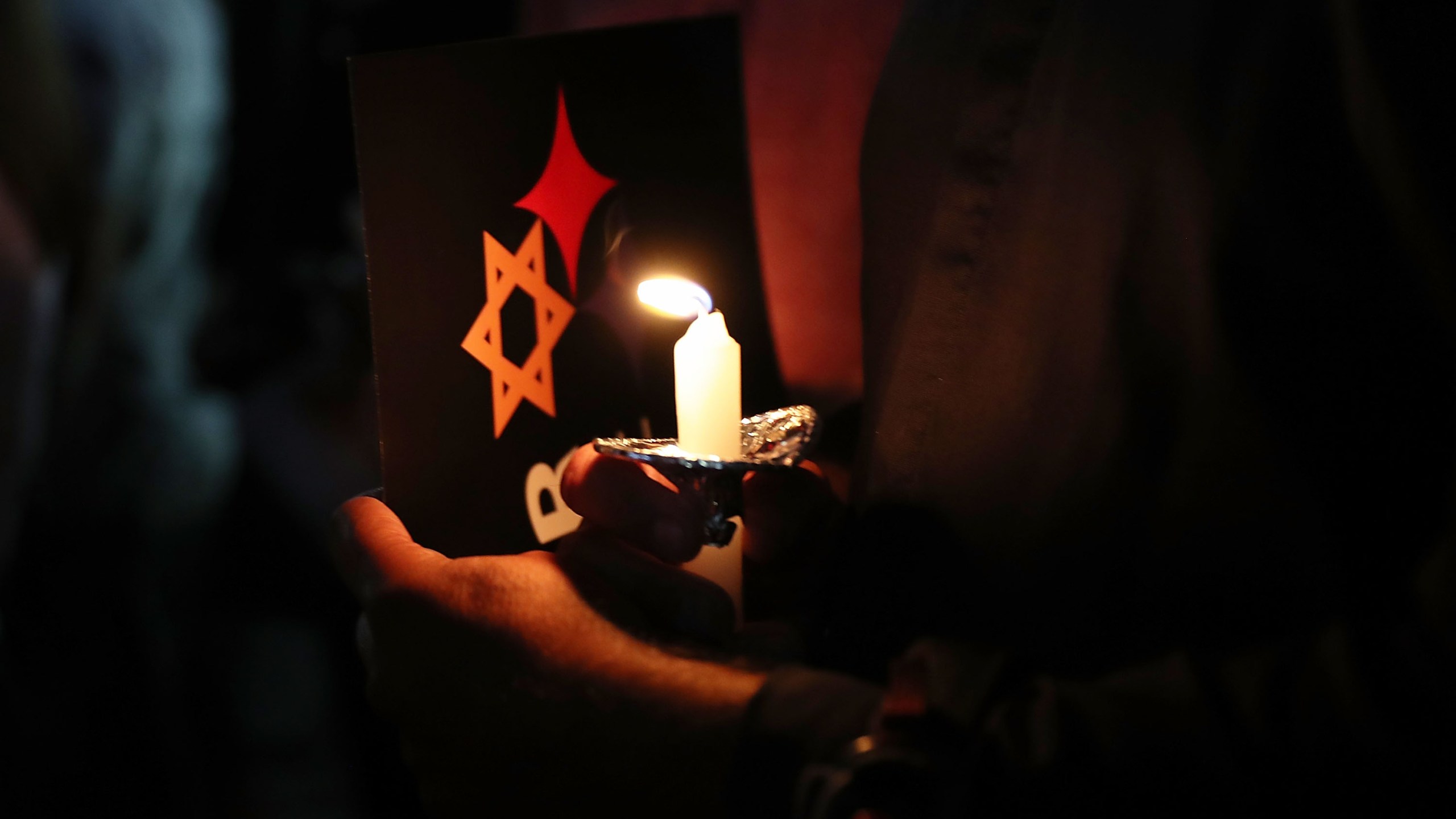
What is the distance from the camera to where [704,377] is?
0.52m

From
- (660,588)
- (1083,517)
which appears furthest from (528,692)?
(1083,517)

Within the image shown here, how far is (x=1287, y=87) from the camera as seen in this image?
48 centimetres

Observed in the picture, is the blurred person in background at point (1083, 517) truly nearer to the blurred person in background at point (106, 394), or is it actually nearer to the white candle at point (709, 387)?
the white candle at point (709, 387)

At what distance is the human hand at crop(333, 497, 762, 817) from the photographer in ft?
1.71

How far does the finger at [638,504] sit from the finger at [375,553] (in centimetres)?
10

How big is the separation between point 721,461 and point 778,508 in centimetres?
16

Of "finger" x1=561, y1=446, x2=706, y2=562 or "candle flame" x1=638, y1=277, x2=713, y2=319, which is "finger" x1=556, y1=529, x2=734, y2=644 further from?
"candle flame" x1=638, y1=277, x2=713, y2=319

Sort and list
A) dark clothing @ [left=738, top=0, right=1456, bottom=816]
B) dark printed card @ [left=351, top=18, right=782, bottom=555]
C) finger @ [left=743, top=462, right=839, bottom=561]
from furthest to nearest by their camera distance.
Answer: finger @ [left=743, top=462, right=839, bottom=561] < dark printed card @ [left=351, top=18, right=782, bottom=555] < dark clothing @ [left=738, top=0, right=1456, bottom=816]

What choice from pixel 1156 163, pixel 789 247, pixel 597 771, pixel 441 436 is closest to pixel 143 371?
pixel 441 436

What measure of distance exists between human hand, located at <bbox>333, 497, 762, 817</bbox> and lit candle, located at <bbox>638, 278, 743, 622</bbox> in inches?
4.9

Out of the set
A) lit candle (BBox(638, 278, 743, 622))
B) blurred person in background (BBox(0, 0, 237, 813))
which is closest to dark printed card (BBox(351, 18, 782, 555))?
lit candle (BBox(638, 278, 743, 622))

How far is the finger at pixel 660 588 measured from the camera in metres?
0.58

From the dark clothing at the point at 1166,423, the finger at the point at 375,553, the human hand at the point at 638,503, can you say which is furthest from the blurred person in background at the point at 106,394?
the dark clothing at the point at 1166,423

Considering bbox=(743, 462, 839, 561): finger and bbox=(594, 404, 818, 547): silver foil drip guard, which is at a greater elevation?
bbox=(594, 404, 818, 547): silver foil drip guard
